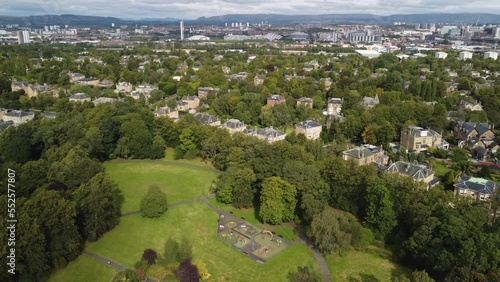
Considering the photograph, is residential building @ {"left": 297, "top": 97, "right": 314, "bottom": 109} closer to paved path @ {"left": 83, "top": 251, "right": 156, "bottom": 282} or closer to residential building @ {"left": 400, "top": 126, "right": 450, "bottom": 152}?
residential building @ {"left": 400, "top": 126, "right": 450, "bottom": 152}

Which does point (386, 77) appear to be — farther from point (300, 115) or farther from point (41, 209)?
point (41, 209)

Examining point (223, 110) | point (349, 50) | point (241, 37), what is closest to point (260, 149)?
point (223, 110)

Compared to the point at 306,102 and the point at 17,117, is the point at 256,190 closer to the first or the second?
the point at 306,102

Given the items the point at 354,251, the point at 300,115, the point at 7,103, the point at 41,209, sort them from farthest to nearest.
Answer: the point at 7,103 → the point at 300,115 → the point at 354,251 → the point at 41,209

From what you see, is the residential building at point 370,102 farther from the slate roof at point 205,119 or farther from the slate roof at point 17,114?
the slate roof at point 17,114

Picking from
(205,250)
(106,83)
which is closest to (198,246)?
(205,250)

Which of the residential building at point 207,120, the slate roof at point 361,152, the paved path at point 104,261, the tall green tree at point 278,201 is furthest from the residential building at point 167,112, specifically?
the paved path at point 104,261
